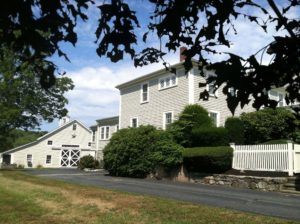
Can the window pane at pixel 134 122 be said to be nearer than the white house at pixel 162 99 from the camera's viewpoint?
No

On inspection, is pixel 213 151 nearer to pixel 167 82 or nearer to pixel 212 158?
pixel 212 158

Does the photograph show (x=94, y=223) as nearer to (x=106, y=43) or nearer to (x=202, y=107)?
(x=106, y=43)

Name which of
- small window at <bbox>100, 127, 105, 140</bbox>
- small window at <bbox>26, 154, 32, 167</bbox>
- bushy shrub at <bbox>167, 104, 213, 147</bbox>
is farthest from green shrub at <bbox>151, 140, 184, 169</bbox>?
small window at <bbox>26, 154, 32, 167</bbox>

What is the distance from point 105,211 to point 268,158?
11.4 metres

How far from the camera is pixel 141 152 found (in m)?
25.8

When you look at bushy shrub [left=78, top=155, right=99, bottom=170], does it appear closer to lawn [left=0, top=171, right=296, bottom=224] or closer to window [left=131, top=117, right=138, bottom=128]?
window [left=131, top=117, right=138, bottom=128]

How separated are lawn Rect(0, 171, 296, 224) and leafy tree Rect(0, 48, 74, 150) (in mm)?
20808

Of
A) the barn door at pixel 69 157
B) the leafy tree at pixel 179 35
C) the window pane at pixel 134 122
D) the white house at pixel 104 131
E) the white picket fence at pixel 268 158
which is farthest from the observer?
the barn door at pixel 69 157

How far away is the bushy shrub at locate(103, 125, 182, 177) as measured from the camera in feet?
80.2

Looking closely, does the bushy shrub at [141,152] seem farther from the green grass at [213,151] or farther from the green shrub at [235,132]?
the green shrub at [235,132]

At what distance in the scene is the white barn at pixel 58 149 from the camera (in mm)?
50562

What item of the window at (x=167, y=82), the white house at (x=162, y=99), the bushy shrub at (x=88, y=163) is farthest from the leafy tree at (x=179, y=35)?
the bushy shrub at (x=88, y=163)

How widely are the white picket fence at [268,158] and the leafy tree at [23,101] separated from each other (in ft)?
55.8

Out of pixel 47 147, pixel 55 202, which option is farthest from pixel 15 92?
pixel 55 202
